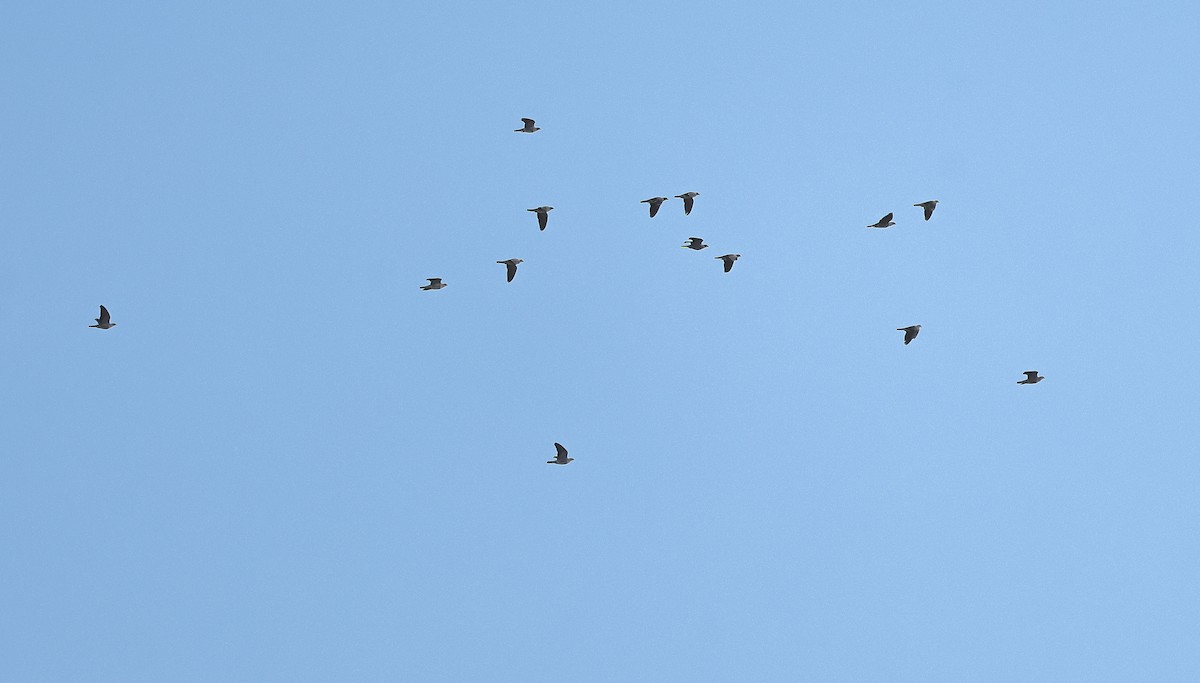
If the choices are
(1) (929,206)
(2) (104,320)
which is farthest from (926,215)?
(2) (104,320)

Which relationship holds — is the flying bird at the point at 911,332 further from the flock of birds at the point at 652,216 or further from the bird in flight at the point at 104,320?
the bird in flight at the point at 104,320

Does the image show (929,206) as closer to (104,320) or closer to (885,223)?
(885,223)

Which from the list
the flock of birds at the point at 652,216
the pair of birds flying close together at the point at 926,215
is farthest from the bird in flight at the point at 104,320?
the pair of birds flying close together at the point at 926,215

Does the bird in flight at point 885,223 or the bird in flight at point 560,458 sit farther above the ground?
the bird in flight at point 885,223

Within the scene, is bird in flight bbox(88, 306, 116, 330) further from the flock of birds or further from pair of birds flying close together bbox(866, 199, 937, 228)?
pair of birds flying close together bbox(866, 199, 937, 228)

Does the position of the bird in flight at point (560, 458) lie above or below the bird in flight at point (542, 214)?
below

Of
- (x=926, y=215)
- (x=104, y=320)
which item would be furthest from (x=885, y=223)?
Answer: (x=104, y=320)

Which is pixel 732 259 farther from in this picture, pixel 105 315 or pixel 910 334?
pixel 105 315

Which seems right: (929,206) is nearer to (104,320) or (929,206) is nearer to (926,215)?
(926,215)

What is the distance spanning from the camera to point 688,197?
114375 millimetres

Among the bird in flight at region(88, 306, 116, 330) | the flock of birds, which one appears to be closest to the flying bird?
the flock of birds

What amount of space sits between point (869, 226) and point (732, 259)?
9041 mm

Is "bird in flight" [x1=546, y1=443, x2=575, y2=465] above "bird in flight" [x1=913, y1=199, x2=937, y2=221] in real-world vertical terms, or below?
below

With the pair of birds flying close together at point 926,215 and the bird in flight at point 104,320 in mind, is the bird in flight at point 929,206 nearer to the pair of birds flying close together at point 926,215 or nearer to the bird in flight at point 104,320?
the pair of birds flying close together at point 926,215
